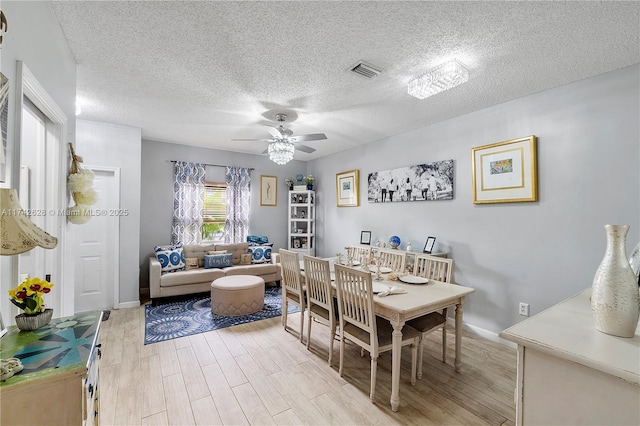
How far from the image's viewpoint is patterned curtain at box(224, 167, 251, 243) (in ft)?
17.8

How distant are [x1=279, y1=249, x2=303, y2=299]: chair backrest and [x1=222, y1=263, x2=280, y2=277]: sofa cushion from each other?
Result: 167 cm

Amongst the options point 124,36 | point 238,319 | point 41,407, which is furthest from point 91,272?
point 41,407

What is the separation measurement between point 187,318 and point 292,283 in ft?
5.23

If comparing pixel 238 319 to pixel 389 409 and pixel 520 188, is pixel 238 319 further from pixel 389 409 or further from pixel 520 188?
pixel 520 188

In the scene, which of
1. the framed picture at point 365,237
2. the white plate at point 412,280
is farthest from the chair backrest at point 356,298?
the framed picture at point 365,237

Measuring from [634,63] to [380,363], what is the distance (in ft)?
11.0

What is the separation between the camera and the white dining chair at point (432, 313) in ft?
7.61

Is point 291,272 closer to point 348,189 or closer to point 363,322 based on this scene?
point 363,322

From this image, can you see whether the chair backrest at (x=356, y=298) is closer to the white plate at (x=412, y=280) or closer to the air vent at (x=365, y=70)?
the white plate at (x=412, y=280)

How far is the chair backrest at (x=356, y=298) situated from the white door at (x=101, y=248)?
3.48 m

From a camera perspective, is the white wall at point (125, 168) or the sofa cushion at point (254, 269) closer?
the white wall at point (125, 168)

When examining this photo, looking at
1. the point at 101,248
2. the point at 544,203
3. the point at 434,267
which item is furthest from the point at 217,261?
the point at 544,203

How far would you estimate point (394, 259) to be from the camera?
132 inches

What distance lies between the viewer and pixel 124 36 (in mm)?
1909
